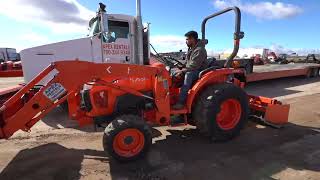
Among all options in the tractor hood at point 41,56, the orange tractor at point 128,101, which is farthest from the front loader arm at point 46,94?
the tractor hood at point 41,56

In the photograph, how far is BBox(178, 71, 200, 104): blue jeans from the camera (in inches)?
213

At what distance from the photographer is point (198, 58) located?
558 cm

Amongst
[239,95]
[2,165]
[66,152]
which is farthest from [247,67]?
[2,165]

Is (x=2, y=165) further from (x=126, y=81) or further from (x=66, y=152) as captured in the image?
(x=126, y=81)

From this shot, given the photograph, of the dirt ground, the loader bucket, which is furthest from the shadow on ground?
the loader bucket

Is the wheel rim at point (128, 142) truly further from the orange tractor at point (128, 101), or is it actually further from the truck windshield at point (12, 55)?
the truck windshield at point (12, 55)

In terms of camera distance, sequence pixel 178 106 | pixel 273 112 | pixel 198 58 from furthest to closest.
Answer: pixel 273 112
pixel 198 58
pixel 178 106

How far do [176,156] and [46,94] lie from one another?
213 centimetres

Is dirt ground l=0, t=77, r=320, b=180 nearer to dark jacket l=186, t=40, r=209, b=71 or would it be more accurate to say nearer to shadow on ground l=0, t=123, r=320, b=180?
shadow on ground l=0, t=123, r=320, b=180

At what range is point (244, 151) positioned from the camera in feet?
16.9

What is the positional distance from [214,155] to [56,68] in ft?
8.87

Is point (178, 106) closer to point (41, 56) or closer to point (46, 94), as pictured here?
point (46, 94)

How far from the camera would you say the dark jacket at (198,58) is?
18.3 ft

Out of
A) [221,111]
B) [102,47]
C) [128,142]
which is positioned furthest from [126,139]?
[102,47]
